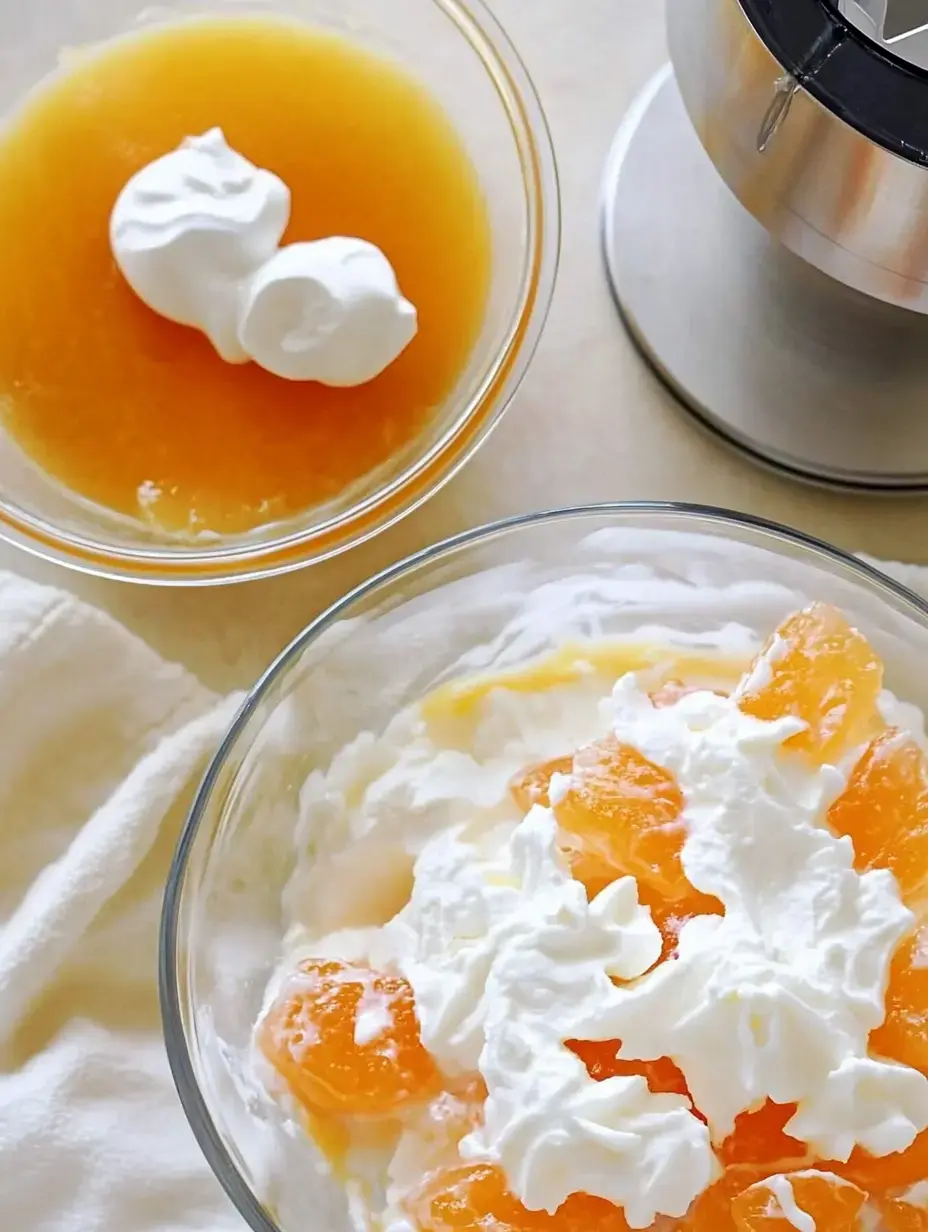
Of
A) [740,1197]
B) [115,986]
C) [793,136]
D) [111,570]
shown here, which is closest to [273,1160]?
[115,986]

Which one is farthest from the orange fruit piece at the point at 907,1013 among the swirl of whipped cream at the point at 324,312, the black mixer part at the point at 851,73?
the swirl of whipped cream at the point at 324,312

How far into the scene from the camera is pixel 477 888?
3.01 feet

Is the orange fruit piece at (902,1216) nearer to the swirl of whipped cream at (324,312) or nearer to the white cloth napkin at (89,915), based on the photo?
the white cloth napkin at (89,915)

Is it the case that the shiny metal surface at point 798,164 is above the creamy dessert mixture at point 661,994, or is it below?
above

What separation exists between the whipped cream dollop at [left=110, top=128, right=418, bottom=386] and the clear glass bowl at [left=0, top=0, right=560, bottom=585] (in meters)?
0.09

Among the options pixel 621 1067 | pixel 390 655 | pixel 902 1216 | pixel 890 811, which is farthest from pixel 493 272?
pixel 902 1216

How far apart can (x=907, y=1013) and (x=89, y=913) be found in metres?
0.65

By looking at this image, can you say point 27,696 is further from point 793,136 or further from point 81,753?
point 793,136

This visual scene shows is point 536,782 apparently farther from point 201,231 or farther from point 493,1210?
point 201,231

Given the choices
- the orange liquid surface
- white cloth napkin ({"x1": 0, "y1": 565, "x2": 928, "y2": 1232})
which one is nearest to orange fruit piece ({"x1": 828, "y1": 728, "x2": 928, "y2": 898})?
white cloth napkin ({"x1": 0, "y1": 565, "x2": 928, "y2": 1232})

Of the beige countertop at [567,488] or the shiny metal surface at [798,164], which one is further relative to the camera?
the beige countertop at [567,488]

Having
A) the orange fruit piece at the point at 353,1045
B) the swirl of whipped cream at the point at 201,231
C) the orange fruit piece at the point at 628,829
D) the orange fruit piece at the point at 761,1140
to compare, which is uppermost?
the swirl of whipped cream at the point at 201,231

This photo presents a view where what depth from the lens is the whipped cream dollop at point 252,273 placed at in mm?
1103

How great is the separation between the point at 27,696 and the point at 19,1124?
0.35m
